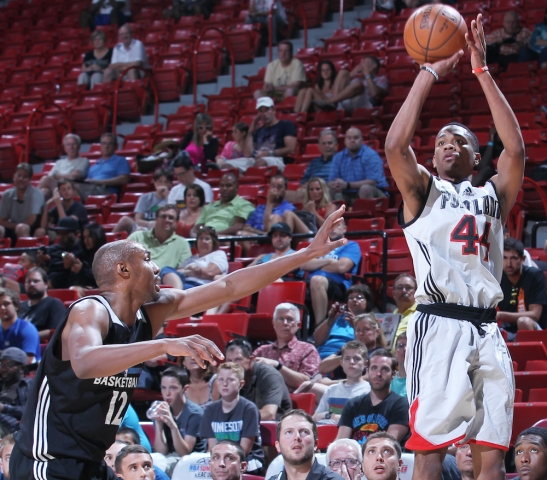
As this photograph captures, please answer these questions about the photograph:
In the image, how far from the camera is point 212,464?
6082 mm

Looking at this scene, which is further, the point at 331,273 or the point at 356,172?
the point at 356,172

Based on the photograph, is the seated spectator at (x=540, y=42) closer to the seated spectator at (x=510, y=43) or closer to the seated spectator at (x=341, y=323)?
the seated spectator at (x=510, y=43)

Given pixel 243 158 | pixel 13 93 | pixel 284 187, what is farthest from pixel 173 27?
pixel 284 187

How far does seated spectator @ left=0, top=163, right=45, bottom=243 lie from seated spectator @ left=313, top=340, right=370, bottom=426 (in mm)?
6021

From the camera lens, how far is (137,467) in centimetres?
580

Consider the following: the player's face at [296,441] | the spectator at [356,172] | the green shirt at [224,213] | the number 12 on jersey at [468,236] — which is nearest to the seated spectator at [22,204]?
the green shirt at [224,213]

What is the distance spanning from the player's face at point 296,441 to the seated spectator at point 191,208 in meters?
4.88

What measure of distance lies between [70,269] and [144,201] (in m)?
1.70

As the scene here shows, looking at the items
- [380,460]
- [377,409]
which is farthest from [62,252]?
A: [380,460]

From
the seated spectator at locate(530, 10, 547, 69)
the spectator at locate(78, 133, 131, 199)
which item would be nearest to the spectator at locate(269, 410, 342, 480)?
the spectator at locate(78, 133, 131, 199)

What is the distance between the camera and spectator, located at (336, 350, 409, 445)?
6383 mm

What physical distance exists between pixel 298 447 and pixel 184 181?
19.4ft

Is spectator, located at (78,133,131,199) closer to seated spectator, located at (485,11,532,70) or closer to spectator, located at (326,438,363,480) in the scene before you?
seated spectator, located at (485,11,532,70)

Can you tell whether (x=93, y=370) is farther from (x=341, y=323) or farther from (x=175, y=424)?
(x=341, y=323)
